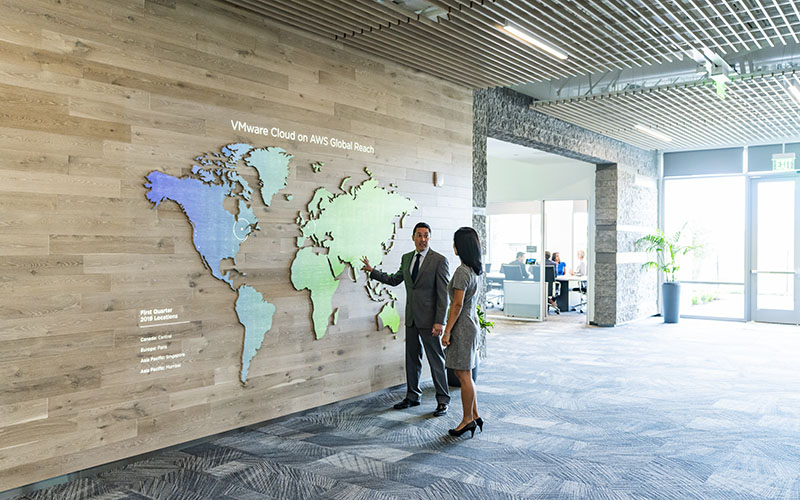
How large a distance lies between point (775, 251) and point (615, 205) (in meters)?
3.49

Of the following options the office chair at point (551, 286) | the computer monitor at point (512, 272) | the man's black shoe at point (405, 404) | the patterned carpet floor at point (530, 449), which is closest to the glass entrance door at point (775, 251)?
the office chair at point (551, 286)

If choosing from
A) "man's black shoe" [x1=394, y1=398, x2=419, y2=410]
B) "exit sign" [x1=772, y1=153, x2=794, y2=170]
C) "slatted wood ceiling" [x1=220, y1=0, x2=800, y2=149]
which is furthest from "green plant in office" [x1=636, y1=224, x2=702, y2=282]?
"man's black shoe" [x1=394, y1=398, x2=419, y2=410]

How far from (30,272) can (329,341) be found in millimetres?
2601

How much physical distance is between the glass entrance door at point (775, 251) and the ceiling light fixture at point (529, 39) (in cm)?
860

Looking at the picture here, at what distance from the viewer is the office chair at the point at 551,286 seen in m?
14.1

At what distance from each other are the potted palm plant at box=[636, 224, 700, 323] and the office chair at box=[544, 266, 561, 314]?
6.43 feet

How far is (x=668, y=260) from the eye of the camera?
523 inches

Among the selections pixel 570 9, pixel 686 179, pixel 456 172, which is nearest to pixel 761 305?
pixel 686 179

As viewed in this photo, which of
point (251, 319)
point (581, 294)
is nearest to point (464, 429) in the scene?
point (251, 319)

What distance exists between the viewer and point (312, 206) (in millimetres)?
5586

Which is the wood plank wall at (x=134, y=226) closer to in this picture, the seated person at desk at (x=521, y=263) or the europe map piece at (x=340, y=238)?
the europe map piece at (x=340, y=238)

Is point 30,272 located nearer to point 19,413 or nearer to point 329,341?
point 19,413

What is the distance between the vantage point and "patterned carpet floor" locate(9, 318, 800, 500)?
394cm

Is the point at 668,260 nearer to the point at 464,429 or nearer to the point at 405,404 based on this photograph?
the point at 405,404
